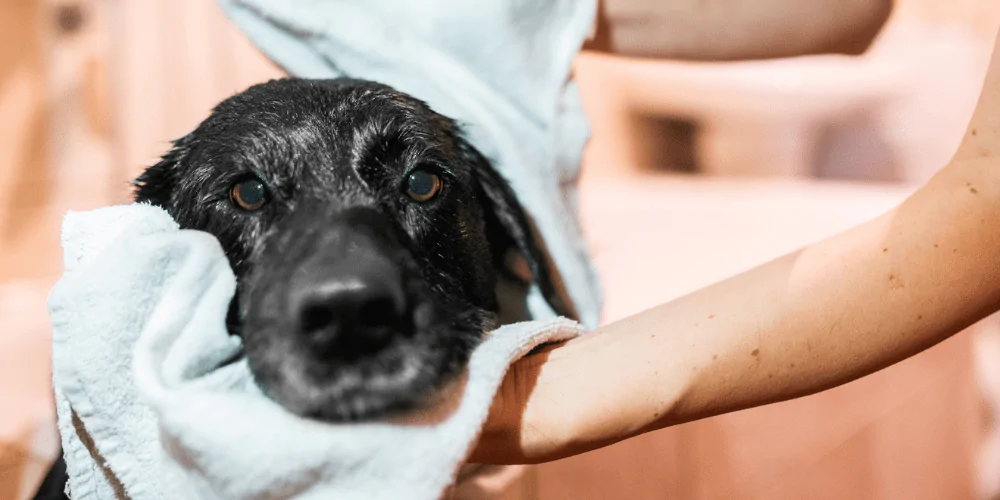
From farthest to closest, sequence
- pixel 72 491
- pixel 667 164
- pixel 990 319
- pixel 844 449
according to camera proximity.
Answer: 1. pixel 667 164
2. pixel 990 319
3. pixel 844 449
4. pixel 72 491

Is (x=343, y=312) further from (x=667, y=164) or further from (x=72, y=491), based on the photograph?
(x=667, y=164)

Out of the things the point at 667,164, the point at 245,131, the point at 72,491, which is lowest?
the point at 72,491

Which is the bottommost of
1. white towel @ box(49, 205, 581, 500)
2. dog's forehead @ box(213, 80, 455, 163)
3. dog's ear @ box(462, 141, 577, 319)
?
white towel @ box(49, 205, 581, 500)

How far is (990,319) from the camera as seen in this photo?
1.70m

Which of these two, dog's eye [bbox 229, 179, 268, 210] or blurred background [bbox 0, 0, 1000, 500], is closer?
dog's eye [bbox 229, 179, 268, 210]

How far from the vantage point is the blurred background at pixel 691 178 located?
4.20 feet

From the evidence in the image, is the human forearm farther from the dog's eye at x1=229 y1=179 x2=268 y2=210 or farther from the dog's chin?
the dog's eye at x1=229 y1=179 x2=268 y2=210

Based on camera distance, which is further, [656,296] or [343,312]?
[656,296]

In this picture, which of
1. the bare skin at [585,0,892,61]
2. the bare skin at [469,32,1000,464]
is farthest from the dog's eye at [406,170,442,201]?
the bare skin at [585,0,892,61]

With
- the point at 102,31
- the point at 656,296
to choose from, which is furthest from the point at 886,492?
the point at 102,31

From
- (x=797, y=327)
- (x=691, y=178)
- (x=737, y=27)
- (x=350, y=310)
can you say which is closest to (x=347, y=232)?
(x=350, y=310)

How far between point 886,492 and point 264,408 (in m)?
1.39

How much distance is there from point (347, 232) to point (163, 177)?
515 mm

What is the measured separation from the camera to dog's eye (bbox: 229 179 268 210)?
835mm
